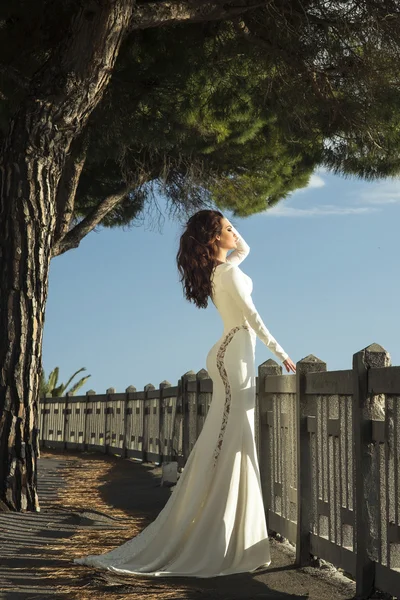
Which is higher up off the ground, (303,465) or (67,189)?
(67,189)

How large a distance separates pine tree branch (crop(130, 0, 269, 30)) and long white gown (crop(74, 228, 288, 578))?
17.5ft

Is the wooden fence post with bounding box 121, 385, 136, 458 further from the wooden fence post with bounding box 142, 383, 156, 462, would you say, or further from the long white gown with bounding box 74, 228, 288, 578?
the long white gown with bounding box 74, 228, 288, 578

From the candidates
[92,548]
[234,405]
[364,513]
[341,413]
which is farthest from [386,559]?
[92,548]

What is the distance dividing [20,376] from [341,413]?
15.9 ft

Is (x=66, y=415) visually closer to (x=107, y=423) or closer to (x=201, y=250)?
(x=107, y=423)

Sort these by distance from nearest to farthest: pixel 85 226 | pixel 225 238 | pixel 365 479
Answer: pixel 365 479 → pixel 225 238 → pixel 85 226

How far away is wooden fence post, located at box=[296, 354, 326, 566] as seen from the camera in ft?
22.1

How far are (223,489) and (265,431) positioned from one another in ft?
6.20

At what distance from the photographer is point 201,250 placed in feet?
22.1

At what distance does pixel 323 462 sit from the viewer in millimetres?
6531

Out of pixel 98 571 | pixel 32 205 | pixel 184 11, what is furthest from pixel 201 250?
pixel 184 11

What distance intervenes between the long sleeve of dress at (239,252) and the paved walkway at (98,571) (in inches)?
94.0

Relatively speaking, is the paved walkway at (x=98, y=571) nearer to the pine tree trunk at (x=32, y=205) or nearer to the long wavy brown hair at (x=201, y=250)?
the pine tree trunk at (x=32, y=205)

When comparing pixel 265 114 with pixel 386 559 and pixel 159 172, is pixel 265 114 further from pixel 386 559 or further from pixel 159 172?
pixel 386 559
